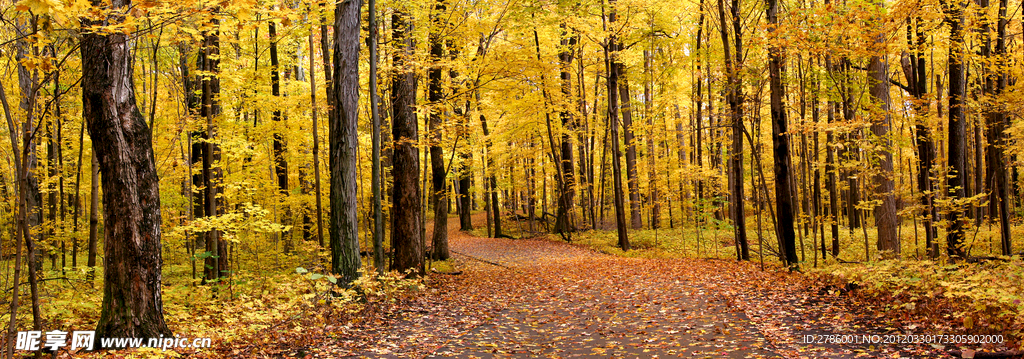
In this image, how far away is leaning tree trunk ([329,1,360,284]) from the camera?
27.0ft

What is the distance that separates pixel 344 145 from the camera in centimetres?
823

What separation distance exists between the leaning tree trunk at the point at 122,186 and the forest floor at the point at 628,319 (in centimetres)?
185

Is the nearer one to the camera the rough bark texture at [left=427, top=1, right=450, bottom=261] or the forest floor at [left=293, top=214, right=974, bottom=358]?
the forest floor at [left=293, top=214, right=974, bottom=358]

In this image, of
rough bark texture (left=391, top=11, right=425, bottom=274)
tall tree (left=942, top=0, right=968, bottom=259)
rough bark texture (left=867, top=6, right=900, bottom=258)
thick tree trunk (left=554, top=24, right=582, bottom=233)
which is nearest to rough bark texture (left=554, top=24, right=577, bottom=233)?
thick tree trunk (left=554, top=24, right=582, bottom=233)

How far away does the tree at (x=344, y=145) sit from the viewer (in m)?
8.23

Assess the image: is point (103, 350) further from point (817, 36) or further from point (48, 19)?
point (817, 36)

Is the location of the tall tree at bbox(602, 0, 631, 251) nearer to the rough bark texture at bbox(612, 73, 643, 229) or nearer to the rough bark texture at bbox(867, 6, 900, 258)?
the rough bark texture at bbox(612, 73, 643, 229)

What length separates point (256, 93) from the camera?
1330 centimetres

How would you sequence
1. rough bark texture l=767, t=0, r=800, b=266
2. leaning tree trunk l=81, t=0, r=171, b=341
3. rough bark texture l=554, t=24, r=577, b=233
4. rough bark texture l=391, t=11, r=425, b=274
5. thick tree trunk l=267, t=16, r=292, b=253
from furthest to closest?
rough bark texture l=554, t=24, r=577, b=233 < thick tree trunk l=267, t=16, r=292, b=253 < rough bark texture l=391, t=11, r=425, b=274 < rough bark texture l=767, t=0, r=800, b=266 < leaning tree trunk l=81, t=0, r=171, b=341

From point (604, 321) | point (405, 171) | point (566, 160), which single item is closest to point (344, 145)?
point (405, 171)

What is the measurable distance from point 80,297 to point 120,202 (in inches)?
158

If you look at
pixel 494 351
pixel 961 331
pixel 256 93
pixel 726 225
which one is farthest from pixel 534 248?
pixel 961 331

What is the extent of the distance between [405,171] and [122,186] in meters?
5.50

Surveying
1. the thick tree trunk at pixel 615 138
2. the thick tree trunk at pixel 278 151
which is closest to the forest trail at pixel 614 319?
the thick tree trunk at pixel 615 138
